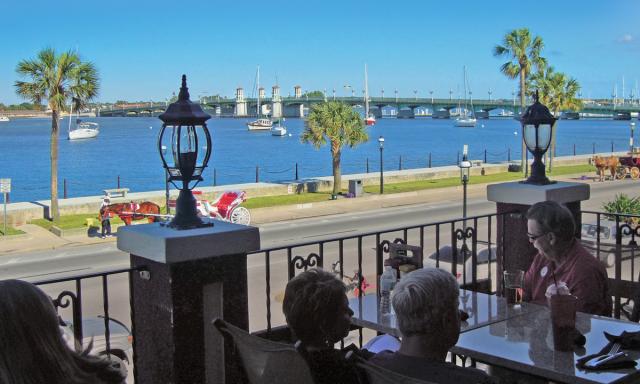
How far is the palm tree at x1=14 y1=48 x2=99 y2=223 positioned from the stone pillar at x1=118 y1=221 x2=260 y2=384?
986 inches

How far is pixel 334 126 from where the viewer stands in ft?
127

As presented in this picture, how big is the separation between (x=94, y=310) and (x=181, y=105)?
34.9ft

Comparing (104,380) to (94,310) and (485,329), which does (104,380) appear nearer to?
(485,329)

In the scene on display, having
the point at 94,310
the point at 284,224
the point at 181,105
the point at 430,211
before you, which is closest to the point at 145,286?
the point at 181,105

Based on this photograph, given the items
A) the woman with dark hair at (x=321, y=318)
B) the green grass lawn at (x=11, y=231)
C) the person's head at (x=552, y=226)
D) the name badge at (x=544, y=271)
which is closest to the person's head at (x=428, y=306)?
the woman with dark hair at (x=321, y=318)

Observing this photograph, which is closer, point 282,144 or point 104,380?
point 104,380

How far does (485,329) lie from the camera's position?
15.0 ft

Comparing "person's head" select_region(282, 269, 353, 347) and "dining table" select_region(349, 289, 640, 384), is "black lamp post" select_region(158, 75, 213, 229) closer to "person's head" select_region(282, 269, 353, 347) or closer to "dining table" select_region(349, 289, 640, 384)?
"dining table" select_region(349, 289, 640, 384)

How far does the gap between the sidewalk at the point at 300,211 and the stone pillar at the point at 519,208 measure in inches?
765

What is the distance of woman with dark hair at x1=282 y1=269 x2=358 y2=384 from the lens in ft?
10.6

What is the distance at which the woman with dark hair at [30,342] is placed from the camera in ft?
7.97

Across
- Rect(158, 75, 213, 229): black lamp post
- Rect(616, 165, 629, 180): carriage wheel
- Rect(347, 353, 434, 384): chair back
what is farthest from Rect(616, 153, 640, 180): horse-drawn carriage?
Rect(347, 353, 434, 384): chair back

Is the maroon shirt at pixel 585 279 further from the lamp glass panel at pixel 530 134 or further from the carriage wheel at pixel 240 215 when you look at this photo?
the carriage wheel at pixel 240 215

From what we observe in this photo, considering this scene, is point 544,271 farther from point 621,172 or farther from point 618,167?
point 621,172
